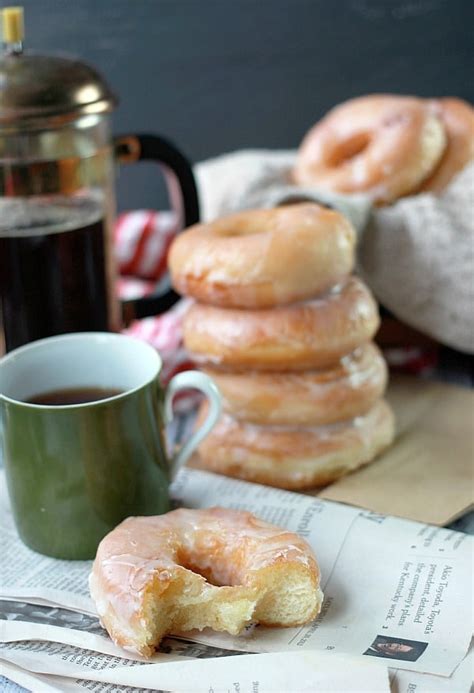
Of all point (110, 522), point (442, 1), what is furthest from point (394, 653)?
point (442, 1)

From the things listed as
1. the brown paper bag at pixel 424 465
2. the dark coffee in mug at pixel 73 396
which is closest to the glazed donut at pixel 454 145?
the brown paper bag at pixel 424 465

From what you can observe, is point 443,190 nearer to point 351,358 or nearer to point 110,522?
point 351,358

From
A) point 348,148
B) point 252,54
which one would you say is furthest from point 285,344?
point 252,54

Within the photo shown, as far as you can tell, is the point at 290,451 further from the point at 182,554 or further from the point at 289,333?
the point at 182,554

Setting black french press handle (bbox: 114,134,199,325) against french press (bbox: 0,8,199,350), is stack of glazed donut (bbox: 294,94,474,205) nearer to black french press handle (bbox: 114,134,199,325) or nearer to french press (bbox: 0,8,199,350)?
black french press handle (bbox: 114,134,199,325)

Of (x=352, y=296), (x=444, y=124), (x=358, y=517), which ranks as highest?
(x=444, y=124)

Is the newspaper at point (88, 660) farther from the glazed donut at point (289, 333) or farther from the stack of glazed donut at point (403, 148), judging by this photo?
the stack of glazed donut at point (403, 148)
